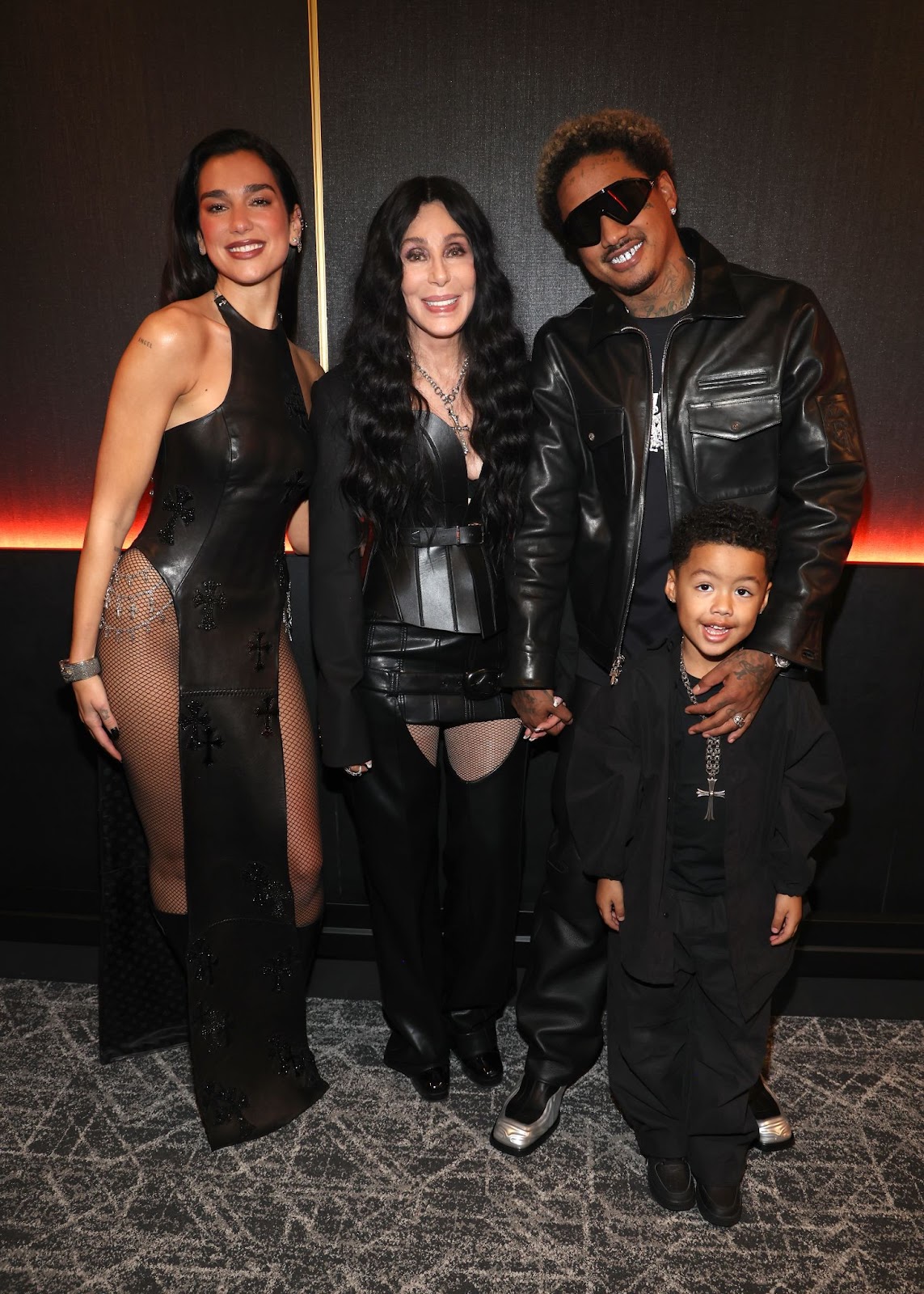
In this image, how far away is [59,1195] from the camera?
6.86 ft

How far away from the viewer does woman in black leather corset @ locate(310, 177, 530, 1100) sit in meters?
2.07

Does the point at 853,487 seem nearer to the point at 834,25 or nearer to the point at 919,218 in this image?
the point at 919,218

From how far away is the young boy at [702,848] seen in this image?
6.22 ft

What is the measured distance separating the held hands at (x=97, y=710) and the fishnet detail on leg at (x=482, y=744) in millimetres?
771

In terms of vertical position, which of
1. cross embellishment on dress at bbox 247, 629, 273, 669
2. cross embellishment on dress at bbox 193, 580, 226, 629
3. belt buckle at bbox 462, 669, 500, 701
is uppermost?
cross embellishment on dress at bbox 193, 580, 226, 629

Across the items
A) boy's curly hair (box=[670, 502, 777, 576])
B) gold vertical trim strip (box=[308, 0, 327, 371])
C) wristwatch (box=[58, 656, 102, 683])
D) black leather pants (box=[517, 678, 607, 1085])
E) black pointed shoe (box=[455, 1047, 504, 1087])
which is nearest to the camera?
boy's curly hair (box=[670, 502, 777, 576])

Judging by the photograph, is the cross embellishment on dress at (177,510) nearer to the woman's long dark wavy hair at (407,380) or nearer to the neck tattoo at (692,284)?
the woman's long dark wavy hair at (407,380)

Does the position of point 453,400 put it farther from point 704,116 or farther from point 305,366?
point 704,116

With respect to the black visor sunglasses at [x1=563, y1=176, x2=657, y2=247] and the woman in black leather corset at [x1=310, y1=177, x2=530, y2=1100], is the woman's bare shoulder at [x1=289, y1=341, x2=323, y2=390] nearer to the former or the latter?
the woman in black leather corset at [x1=310, y1=177, x2=530, y2=1100]

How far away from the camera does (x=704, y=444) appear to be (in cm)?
201

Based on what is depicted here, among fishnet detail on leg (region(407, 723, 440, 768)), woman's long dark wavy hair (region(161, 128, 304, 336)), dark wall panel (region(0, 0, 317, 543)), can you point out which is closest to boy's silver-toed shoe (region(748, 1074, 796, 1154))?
fishnet detail on leg (region(407, 723, 440, 768))

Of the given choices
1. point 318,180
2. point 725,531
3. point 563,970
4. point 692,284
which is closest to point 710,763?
point 725,531

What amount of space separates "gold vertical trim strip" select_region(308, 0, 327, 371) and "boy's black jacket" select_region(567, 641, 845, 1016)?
1440mm

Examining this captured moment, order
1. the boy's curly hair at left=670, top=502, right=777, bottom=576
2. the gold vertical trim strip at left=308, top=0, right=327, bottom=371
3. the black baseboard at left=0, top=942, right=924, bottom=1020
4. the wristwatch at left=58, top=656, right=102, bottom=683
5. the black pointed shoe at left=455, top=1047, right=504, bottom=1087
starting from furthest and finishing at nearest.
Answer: the black baseboard at left=0, top=942, right=924, bottom=1020, the gold vertical trim strip at left=308, top=0, right=327, bottom=371, the black pointed shoe at left=455, top=1047, right=504, bottom=1087, the wristwatch at left=58, top=656, right=102, bottom=683, the boy's curly hair at left=670, top=502, right=777, bottom=576
